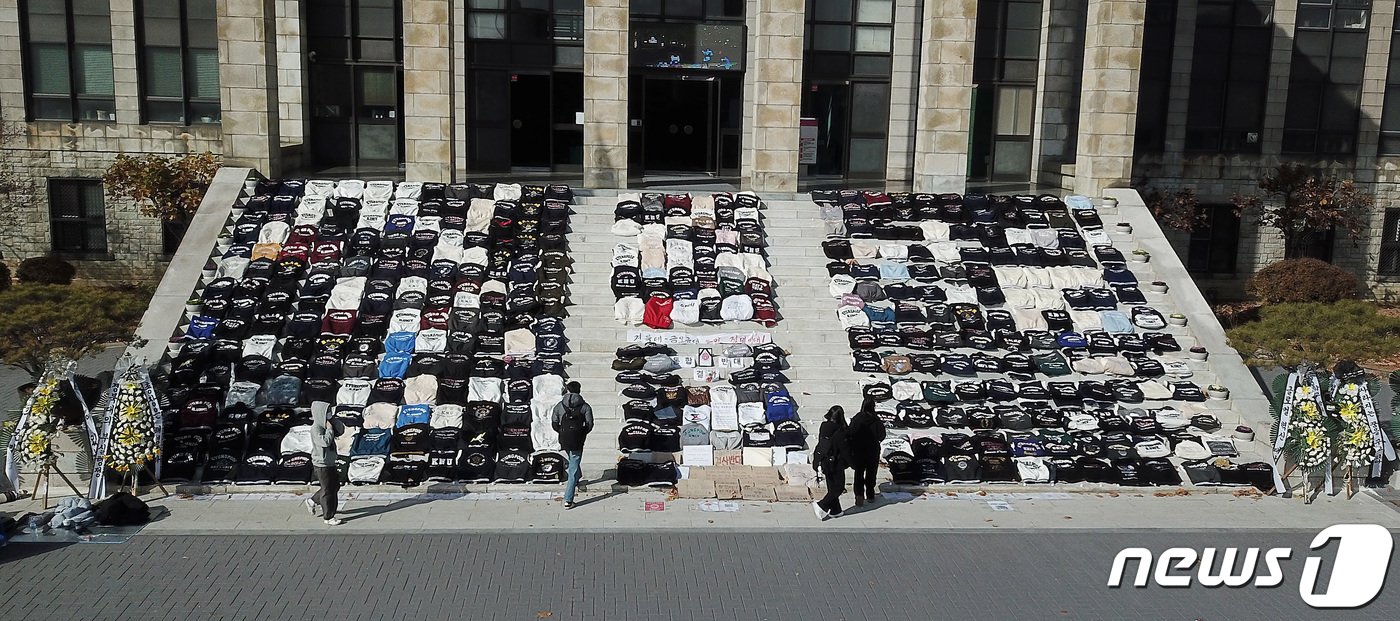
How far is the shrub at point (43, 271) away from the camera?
2672 cm

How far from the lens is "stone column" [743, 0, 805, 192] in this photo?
25.6 metres

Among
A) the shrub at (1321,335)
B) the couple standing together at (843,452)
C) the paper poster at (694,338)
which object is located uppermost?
the shrub at (1321,335)

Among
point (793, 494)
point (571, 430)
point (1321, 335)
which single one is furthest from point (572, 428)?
point (1321, 335)

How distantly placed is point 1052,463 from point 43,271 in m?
23.0

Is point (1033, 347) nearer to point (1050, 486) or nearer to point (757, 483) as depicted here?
point (1050, 486)

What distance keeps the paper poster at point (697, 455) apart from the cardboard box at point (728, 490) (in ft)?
2.72

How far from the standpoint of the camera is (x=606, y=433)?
691 inches

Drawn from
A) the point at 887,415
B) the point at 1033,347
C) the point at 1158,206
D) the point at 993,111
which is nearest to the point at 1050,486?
the point at 887,415

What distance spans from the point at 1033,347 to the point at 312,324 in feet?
41.2

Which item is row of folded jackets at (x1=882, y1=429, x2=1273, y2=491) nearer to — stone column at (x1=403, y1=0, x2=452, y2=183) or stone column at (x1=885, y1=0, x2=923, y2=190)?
stone column at (x1=403, y1=0, x2=452, y2=183)

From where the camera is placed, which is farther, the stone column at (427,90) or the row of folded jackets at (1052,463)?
the stone column at (427,90)

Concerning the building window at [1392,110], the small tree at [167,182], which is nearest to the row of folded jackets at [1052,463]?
the small tree at [167,182]

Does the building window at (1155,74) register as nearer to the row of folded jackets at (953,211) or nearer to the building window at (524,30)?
the row of folded jackets at (953,211)

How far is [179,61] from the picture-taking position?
29.3 m
